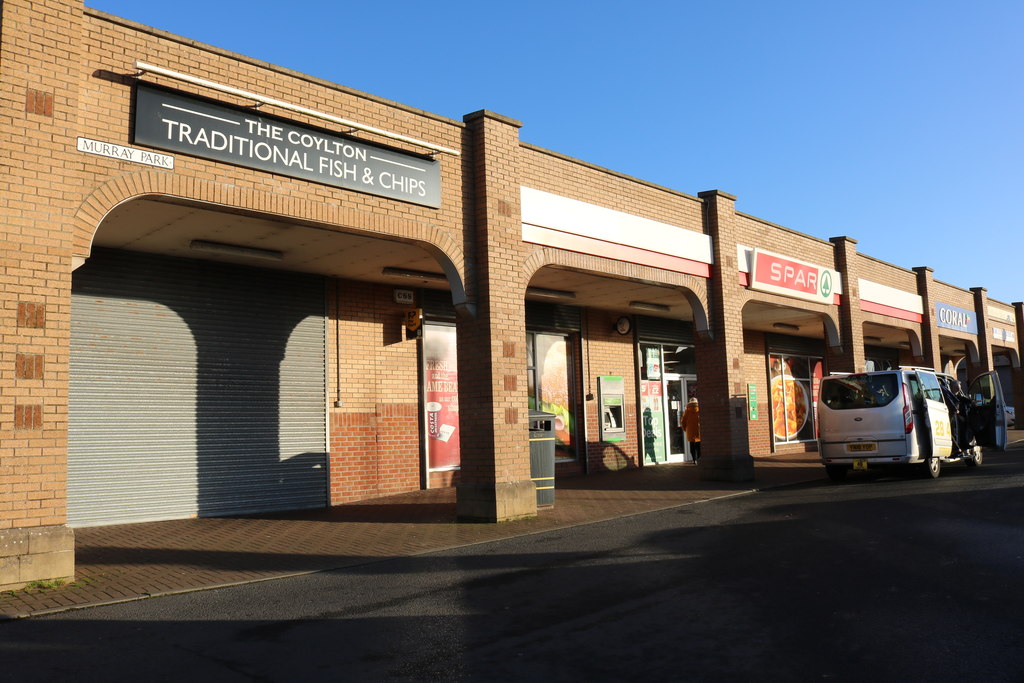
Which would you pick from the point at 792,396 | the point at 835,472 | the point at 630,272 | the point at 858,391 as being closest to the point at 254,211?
the point at 630,272

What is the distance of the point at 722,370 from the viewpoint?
1602cm

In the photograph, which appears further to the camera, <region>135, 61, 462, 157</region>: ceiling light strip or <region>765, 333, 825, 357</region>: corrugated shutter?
<region>765, 333, 825, 357</region>: corrugated shutter

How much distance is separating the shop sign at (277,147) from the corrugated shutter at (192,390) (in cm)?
362

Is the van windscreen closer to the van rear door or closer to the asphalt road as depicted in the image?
the van rear door

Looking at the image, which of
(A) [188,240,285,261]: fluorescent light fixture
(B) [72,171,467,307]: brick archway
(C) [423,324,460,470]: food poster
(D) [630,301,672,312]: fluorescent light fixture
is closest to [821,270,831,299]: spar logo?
(D) [630,301,672,312]: fluorescent light fixture

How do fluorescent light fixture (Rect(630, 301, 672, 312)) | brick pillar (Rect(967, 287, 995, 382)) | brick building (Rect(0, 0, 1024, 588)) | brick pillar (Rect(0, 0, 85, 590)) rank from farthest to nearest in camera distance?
brick pillar (Rect(967, 287, 995, 382)) < fluorescent light fixture (Rect(630, 301, 672, 312)) < brick building (Rect(0, 0, 1024, 588)) < brick pillar (Rect(0, 0, 85, 590))

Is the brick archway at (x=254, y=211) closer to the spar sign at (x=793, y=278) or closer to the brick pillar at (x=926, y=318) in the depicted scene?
the spar sign at (x=793, y=278)

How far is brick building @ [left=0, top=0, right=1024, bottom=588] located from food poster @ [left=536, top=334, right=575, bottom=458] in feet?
0.22

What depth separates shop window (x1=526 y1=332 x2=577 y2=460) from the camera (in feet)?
56.4

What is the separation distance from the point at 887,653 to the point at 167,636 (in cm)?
483

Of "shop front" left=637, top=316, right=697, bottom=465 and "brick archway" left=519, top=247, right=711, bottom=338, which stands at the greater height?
"brick archway" left=519, top=247, right=711, bottom=338

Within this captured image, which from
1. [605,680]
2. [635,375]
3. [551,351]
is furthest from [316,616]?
[635,375]

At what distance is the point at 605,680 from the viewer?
14.7ft

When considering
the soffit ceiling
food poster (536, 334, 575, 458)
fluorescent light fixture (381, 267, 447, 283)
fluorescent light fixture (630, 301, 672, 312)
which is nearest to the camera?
the soffit ceiling
